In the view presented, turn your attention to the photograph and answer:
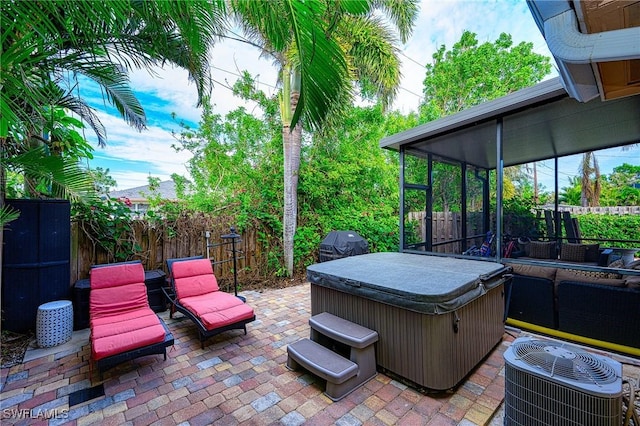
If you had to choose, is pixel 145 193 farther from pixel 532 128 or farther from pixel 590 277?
pixel 590 277

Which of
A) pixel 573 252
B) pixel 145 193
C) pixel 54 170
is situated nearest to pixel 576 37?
pixel 54 170

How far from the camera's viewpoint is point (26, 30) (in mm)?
1899

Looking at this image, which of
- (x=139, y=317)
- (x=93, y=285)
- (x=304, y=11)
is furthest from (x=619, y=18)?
(x=93, y=285)

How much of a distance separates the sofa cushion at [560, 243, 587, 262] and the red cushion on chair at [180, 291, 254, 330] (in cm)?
538

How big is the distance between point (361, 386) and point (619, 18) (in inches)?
123

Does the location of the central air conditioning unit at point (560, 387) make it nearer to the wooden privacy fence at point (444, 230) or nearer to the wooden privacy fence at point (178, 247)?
the wooden privacy fence at point (444, 230)

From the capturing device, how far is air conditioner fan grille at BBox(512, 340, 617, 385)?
1.55 meters

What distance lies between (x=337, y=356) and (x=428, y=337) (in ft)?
2.85

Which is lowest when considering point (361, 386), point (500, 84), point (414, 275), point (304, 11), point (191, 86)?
point (361, 386)

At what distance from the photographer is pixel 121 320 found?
120 inches

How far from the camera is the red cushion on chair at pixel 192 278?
384cm

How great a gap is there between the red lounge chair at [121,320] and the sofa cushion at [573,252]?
6239 mm

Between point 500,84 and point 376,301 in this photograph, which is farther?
point 500,84

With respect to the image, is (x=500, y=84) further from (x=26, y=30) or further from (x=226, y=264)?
(x=26, y=30)
